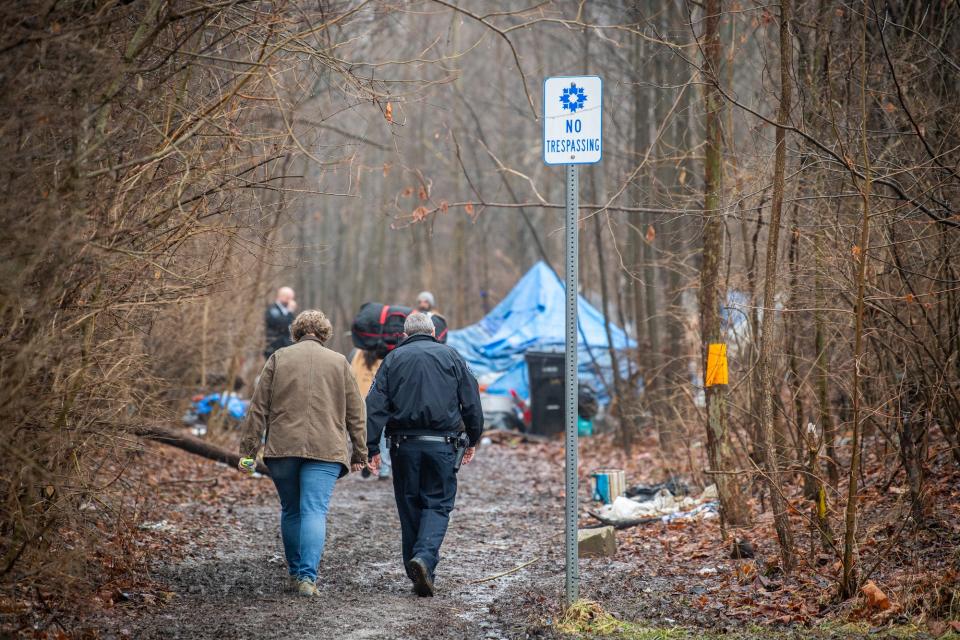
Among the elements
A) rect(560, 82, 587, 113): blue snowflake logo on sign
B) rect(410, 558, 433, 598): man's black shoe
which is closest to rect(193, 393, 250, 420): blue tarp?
rect(410, 558, 433, 598): man's black shoe

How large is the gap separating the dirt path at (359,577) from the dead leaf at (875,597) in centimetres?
206

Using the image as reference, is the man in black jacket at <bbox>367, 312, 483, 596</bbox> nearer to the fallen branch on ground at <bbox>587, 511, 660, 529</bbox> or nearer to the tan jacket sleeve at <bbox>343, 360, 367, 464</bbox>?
the tan jacket sleeve at <bbox>343, 360, 367, 464</bbox>

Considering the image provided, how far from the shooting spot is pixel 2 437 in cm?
453

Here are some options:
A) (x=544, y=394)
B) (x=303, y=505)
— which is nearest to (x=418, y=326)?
(x=303, y=505)

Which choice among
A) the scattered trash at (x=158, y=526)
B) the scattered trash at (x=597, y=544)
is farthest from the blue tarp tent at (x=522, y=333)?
the scattered trash at (x=158, y=526)

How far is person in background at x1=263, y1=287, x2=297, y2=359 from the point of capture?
16.5m

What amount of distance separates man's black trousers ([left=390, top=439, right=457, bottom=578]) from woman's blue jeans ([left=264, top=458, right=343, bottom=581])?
20.8 inches

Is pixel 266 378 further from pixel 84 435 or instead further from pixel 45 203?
pixel 45 203

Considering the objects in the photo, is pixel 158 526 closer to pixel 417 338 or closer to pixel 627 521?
pixel 417 338

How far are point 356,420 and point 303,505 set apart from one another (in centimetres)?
76

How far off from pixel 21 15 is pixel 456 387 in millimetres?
4347

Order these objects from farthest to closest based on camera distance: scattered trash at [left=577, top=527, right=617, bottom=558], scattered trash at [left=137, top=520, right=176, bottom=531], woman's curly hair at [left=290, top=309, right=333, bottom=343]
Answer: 1. scattered trash at [left=137, top=520, right=176, bottom=531]
2. scattered trash at [left=577, top=527, right=617, bottom=558]
3. woman's curly hair at [left=290, top=309, right=333, bottom=343]

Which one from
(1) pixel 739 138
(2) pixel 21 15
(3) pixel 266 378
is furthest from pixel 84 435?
(1) pixel 739 138

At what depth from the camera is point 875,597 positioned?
621 centimetres
